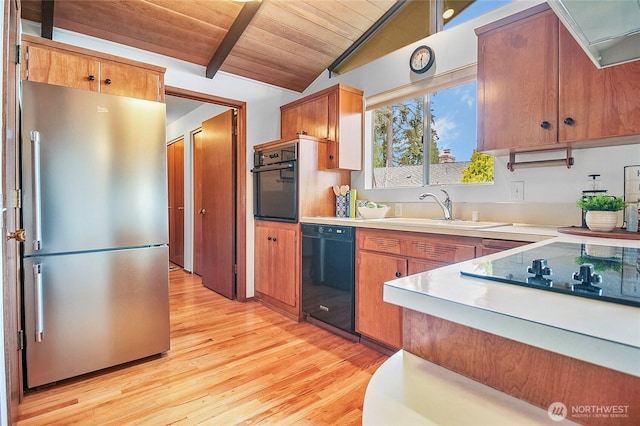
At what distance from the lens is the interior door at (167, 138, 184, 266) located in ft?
17.2

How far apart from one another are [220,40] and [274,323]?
2544mm

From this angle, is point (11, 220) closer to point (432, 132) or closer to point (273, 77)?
point (273, 77)

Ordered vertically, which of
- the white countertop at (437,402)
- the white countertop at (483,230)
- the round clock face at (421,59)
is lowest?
the white countertop at (437,402)

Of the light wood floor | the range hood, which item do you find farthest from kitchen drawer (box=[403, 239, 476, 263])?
the range hood

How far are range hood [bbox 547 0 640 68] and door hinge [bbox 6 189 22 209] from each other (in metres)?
2.12

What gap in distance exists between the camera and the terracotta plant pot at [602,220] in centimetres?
155

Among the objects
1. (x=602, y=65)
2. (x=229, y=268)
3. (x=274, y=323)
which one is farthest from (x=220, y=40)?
(x=602, y=65)

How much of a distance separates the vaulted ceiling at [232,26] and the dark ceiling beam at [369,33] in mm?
11

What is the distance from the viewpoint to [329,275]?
2.67 meters

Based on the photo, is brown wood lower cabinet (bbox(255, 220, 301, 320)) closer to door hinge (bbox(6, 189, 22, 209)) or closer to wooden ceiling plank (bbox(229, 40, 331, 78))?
wooden ceiling plank (bbox(229, 40, 331, 78))

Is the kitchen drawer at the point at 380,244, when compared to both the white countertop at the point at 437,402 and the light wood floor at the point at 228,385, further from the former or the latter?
the white countertop at the point at 437,402

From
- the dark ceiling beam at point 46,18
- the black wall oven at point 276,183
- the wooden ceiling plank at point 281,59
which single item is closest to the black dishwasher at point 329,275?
the black wall oven at point 276,183

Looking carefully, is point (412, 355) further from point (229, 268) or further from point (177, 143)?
point (177, 143)

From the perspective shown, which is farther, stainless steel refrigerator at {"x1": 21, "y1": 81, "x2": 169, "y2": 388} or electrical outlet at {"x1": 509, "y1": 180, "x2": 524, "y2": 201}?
electrical outlet at {"x1": 509, "y1": 180, "x2": 524, "y2": 201}
